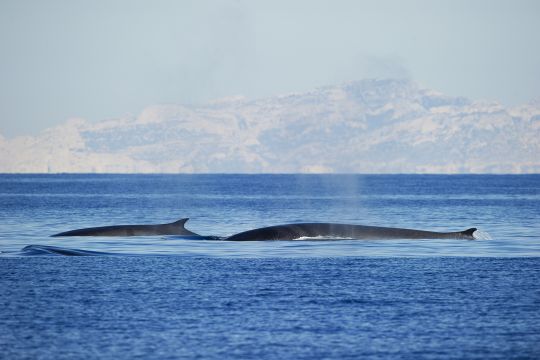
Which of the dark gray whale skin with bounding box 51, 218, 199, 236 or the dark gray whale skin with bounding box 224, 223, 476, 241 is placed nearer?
the dark gray whale skin with bounding box 224, 223, 476, 241

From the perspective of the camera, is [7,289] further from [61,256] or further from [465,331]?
[465,331]

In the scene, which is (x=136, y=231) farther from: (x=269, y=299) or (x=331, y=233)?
(x=269, y=299)

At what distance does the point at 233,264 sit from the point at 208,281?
15.7ft

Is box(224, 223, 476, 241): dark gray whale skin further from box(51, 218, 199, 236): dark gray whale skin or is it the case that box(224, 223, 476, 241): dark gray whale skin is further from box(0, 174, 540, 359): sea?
box(51, 218, 199, 236): dark gray whale skin

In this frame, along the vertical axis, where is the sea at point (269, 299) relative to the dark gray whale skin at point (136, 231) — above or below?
below

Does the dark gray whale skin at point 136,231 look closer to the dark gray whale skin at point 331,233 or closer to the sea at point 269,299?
the sea at point 269,299

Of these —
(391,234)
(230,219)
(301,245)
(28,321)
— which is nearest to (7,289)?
(28,321)

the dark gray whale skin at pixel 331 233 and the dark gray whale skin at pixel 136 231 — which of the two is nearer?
→ the dark gray whale skin at pixel 331 233

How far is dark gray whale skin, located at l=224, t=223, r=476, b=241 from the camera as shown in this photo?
4834 centimetres

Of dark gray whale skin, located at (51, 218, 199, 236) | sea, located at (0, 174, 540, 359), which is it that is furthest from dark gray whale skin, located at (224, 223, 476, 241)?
dark gray whale skin, located at (51, 218, 199, 236)

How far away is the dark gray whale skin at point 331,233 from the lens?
159 feet

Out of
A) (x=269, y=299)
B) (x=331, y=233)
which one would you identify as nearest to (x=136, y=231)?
(x=331, y=233)

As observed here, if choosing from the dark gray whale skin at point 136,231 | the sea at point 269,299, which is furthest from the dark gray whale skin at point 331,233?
the dark gray whale skin at point 136,231

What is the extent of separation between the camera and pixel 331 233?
162 ft
